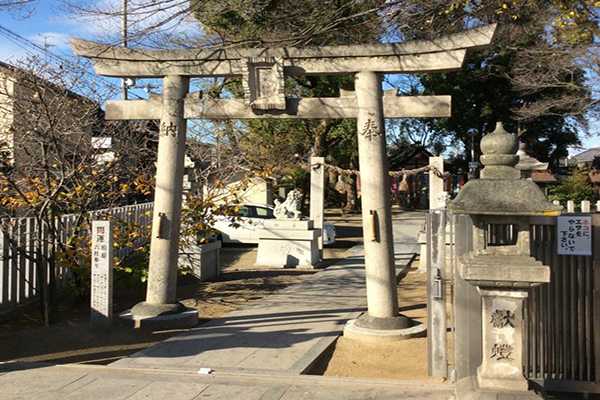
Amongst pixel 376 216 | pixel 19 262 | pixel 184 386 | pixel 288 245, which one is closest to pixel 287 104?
pixel 376 216

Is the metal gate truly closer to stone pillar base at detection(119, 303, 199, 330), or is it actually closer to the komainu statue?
stone pillar base at detection(119, 303, 199, 330)

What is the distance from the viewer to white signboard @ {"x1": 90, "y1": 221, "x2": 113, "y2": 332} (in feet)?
24.9

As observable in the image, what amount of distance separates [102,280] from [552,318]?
571 cm

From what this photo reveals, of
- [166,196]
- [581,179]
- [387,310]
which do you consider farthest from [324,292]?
[581,179]

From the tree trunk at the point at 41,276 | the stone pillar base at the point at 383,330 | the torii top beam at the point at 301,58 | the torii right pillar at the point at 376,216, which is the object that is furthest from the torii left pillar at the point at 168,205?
the torii right pillar at the point at 376,216

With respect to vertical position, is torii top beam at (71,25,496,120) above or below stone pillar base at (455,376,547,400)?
above

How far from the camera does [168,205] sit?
805 centimetres

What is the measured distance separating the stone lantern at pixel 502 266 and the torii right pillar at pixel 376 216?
2708mm

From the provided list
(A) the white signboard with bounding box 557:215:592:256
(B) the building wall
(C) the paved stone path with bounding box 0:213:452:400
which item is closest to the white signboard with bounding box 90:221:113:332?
(C) the paved stone path with bounding box 0:213:452:400

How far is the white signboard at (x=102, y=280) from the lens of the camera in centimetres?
758

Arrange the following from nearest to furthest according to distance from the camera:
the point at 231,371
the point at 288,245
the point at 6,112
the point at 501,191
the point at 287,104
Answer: the point at 501,191
the point at 231,371
the point at 287,104
the point at 6,112
the point at 288,245

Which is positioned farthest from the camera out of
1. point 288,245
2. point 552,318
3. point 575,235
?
point 288,245

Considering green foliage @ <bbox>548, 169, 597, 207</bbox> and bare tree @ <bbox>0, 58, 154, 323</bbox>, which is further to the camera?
green foliage @ <bbox>548, 169, 597, 207</bbox>

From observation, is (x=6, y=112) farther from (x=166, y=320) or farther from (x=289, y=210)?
(x=289, y=210)
